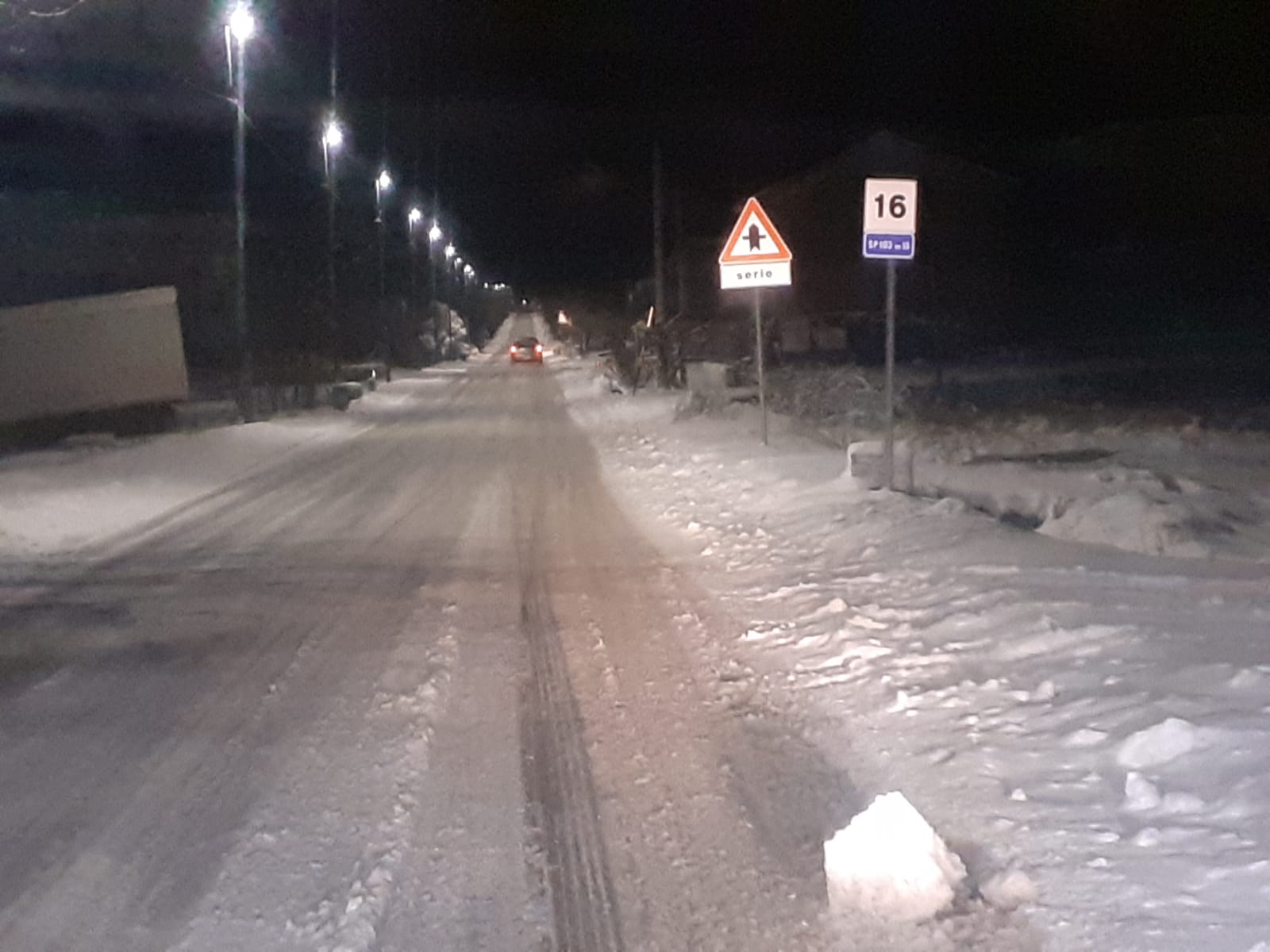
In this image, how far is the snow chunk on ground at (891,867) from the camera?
520 centimetres

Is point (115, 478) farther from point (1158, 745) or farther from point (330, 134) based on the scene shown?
point (330, 134)

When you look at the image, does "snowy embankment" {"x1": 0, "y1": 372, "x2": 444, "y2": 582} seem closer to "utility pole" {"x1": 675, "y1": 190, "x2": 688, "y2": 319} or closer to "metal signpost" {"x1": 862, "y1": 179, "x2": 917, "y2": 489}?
"metal signpost" {"x1": 862, "y1": 179, "x2": 917, "y2": 489}

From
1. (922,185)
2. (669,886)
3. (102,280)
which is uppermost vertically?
(922,185)

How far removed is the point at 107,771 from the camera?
7000mm

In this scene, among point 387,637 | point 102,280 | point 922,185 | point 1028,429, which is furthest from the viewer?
point 922,185

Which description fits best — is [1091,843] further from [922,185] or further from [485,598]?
[922,185]

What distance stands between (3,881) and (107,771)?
1.36 meters

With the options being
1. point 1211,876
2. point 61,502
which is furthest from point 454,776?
point 61,502

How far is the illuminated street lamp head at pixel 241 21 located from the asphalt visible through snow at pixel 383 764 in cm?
A: 1703

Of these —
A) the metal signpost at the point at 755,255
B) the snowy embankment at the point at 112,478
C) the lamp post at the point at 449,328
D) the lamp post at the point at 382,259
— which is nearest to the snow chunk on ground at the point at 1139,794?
the snowy embankment at the point at 112,478

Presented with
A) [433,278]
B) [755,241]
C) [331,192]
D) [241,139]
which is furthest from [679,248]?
[755,241]

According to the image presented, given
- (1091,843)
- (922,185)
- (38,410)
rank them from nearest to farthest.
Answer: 1. (1091,843)
2. (38,410)
3. (922,185)

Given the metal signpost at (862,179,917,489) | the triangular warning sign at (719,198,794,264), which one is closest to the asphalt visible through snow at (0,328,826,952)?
the metal signpost at (862,179,917,489)

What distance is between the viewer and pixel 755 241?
59.6 ft
